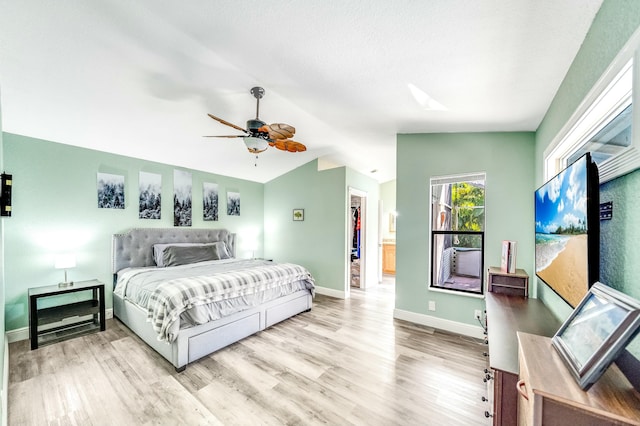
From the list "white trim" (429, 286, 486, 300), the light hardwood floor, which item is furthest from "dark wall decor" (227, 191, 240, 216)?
"white trim" (429, 286, 486, 300)

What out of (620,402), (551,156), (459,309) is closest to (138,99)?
(620,402)

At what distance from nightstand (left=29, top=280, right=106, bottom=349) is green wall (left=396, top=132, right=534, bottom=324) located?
4.04m

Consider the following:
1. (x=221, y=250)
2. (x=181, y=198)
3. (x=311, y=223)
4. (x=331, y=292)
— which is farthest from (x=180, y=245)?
(x=331, y=292)

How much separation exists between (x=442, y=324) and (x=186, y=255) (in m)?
3.91

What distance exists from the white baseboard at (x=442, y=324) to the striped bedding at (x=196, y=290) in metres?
1.59

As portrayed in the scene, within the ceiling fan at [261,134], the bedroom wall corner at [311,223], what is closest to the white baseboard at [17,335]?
the ceiling fan at [261,134]

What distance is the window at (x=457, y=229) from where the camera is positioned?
3.24m

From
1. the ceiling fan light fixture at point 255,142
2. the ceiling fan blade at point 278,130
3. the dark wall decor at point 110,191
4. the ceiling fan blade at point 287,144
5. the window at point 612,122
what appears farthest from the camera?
the dark wall decor at point 110,191

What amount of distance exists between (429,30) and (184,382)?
3.28m

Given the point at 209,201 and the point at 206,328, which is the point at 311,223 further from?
the point at 206,328

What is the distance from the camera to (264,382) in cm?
224

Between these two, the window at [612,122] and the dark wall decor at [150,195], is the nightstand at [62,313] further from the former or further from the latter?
the window at [612,122]

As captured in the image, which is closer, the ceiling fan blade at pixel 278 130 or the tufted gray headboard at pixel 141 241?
the ceiling fan blade at pixel 278 130

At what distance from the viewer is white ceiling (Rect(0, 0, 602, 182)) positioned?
1.48 metres
